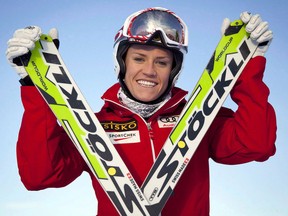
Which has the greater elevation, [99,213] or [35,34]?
[35,34]

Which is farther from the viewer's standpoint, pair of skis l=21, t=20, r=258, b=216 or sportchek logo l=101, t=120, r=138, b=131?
sportchek logo l=101, t=120, r=138, b=131

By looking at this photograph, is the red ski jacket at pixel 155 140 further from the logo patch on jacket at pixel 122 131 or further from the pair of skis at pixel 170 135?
the pair of skis at pixel 170 135

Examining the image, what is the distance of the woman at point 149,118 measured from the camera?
13.7 feet

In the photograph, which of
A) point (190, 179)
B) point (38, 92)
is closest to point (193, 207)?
point (190, 179)

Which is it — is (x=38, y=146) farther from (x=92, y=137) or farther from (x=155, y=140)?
(x=155, y=140)

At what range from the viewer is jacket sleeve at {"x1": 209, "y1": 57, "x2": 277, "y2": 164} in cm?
418

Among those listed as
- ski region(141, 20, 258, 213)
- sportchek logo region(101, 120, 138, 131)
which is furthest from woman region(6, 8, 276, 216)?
ski region(141, 20, 258, 213)

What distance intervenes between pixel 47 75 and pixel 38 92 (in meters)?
0.34

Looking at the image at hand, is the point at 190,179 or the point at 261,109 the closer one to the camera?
the point at 261,109

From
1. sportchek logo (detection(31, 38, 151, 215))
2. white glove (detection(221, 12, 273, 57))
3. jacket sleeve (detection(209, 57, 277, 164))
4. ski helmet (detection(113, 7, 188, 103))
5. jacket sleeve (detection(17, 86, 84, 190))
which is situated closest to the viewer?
jacket sleeve (detection(17, 86, 84, 190))

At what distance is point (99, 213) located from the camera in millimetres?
4582

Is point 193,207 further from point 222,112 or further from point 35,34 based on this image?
point 35,34

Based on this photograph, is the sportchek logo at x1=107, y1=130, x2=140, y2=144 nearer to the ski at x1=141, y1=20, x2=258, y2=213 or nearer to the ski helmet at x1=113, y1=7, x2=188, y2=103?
the ski at x1=141, y1=20, x2=258, y2=213

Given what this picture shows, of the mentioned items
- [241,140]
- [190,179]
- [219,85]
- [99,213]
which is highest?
[219,85]
